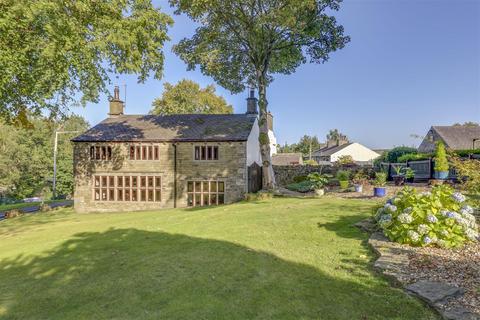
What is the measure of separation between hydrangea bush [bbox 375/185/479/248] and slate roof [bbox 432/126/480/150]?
33.7m

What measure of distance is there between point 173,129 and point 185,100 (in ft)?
77.4

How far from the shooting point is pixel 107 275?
24.1ft

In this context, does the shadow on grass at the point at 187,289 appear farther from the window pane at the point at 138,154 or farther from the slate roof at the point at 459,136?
the slate roof at the point at 459,136

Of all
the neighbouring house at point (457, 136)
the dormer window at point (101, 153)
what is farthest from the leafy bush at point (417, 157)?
the dormer window at point (101, 153)

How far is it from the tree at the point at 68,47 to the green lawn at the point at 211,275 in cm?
886

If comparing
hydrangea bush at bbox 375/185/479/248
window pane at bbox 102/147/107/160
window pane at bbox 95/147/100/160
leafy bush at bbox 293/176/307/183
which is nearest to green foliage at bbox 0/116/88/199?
window pane at bbox 95/147/100/160

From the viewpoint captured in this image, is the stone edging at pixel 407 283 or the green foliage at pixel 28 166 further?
the green foliage at pixel 28 166

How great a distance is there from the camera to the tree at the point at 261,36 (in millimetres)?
20062

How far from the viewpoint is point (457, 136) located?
37312 millimetres

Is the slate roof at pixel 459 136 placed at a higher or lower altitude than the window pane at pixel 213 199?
higher

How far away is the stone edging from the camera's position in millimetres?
4449

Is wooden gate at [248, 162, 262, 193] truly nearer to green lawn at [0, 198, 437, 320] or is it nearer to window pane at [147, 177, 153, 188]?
window pane at [147, 177, 153, 188]

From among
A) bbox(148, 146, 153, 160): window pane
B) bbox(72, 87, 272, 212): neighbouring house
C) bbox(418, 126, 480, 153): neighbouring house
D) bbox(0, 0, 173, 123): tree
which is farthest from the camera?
bbox(418, 126, 480, 153): neighbouring house

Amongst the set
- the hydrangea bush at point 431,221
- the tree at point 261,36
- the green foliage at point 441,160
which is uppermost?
the tree at point 261,36
